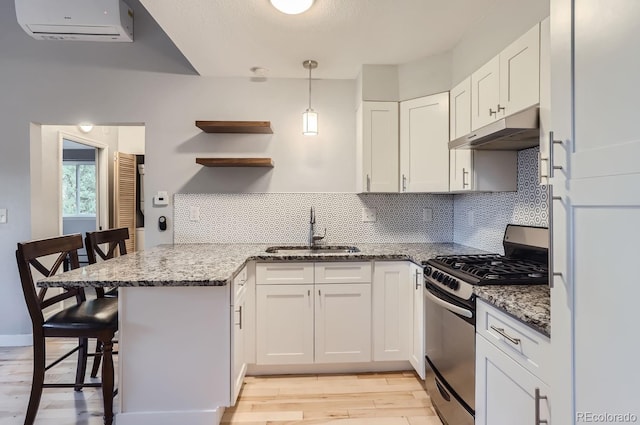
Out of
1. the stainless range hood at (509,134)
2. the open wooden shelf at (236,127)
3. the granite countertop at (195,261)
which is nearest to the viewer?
the stainless range hood at (509,134)

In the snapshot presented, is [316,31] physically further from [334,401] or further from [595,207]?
[334,401]

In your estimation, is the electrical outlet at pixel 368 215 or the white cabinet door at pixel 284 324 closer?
the white cabinet door at pixel 284 324

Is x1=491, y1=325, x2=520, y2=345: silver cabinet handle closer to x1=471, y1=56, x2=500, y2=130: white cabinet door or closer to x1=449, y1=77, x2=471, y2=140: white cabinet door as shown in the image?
x1=471, y1=56, x2=500, y2=130: white cabinet door

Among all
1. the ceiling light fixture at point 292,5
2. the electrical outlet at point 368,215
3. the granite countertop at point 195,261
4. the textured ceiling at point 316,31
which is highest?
the textured ceiling at point 316,31

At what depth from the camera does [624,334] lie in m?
0.76

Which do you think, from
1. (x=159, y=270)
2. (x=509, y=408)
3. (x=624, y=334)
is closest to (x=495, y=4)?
(x=624, y=334)

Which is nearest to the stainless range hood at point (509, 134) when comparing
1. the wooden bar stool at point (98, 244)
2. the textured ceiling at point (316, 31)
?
the textured ceiling at point (316, 31)

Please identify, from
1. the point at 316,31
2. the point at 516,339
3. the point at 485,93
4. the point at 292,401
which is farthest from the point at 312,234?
the point at 516,339

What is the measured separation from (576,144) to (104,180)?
456cm

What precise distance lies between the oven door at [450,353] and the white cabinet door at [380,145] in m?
0.97

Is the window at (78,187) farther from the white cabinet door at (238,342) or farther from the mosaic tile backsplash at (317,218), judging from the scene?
the white cabinet door at (238,342)

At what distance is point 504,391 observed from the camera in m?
1.27

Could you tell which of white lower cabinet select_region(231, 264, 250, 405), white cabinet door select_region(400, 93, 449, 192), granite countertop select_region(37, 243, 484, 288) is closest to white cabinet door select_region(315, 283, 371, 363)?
granite countertop select_region(37, 243, 484, 288)

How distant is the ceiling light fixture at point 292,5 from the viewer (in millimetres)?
1793
